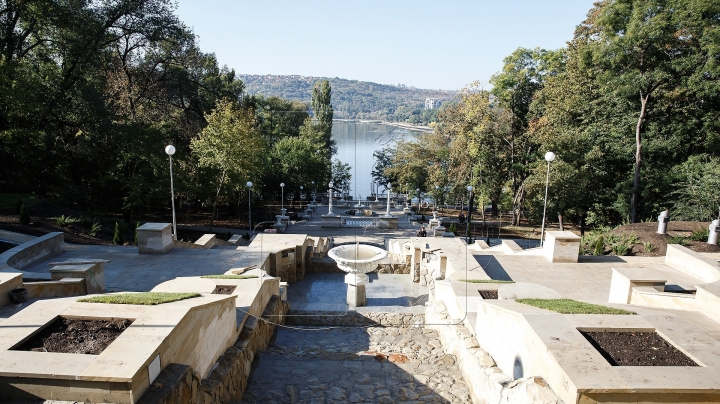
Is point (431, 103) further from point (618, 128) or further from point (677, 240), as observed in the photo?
point (677, 240)

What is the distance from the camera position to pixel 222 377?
550 cm

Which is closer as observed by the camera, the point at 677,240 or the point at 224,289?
the point at 224,289

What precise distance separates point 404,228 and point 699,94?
51.0 ft

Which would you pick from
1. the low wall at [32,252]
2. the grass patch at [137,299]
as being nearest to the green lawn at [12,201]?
the low wall at [32,252]

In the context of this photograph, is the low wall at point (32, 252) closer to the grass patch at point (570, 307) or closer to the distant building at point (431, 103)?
the grass patch at point (570, 307)

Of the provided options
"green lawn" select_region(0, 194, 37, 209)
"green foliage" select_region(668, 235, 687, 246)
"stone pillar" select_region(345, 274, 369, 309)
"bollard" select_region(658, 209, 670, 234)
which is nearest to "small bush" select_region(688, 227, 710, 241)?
"green foliage" select_region(668, 235, 687, 246)

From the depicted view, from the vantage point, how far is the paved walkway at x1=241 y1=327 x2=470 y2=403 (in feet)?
19.4

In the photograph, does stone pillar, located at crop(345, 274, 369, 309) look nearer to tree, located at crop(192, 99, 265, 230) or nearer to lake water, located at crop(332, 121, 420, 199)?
tree, located at crop(192, 99, 265, 230)

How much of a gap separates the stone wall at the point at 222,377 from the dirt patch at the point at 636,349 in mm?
4520

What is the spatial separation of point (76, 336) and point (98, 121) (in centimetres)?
2039

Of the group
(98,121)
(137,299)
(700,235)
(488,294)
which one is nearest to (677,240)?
(700,235)

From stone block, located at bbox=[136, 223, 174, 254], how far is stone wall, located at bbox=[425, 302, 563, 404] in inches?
308

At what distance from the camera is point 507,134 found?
2750cm

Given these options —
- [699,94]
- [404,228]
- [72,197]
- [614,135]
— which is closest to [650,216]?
[614,135]
